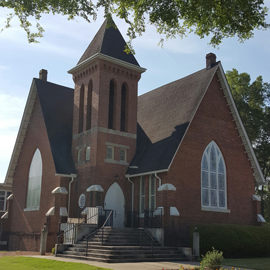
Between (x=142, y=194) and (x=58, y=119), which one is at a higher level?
(x=58, y=119)

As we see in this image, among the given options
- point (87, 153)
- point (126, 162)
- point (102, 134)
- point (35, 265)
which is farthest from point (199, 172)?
point (35, 265)

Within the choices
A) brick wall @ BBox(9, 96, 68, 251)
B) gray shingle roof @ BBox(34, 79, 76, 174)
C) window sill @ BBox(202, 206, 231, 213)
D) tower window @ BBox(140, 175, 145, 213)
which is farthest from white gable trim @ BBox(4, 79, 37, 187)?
window sill @ BBox(202, 206, 231, 213)

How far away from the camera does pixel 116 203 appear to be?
2456 cm

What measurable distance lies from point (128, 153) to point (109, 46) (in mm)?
7541

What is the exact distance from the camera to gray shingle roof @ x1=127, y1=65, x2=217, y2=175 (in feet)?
77.4

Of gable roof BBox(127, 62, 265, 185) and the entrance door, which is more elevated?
gable roof BBox(127, 62, 265, 185)

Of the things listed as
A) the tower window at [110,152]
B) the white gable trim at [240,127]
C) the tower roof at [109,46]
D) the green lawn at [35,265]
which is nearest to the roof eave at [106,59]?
the tower roof at [109,46]

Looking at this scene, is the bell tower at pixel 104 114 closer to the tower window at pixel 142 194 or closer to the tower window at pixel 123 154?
the tower window at pixel 123 154

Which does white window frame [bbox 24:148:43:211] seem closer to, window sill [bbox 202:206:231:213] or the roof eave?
the roof eave

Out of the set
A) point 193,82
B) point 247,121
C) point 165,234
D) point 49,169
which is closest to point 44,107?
point 49,169

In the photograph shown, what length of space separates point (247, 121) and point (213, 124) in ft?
42.8

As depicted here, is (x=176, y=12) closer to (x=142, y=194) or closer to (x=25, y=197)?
(x=142, y=194)

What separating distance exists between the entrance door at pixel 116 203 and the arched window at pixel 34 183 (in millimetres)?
5543

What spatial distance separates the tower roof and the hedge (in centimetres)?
1287
